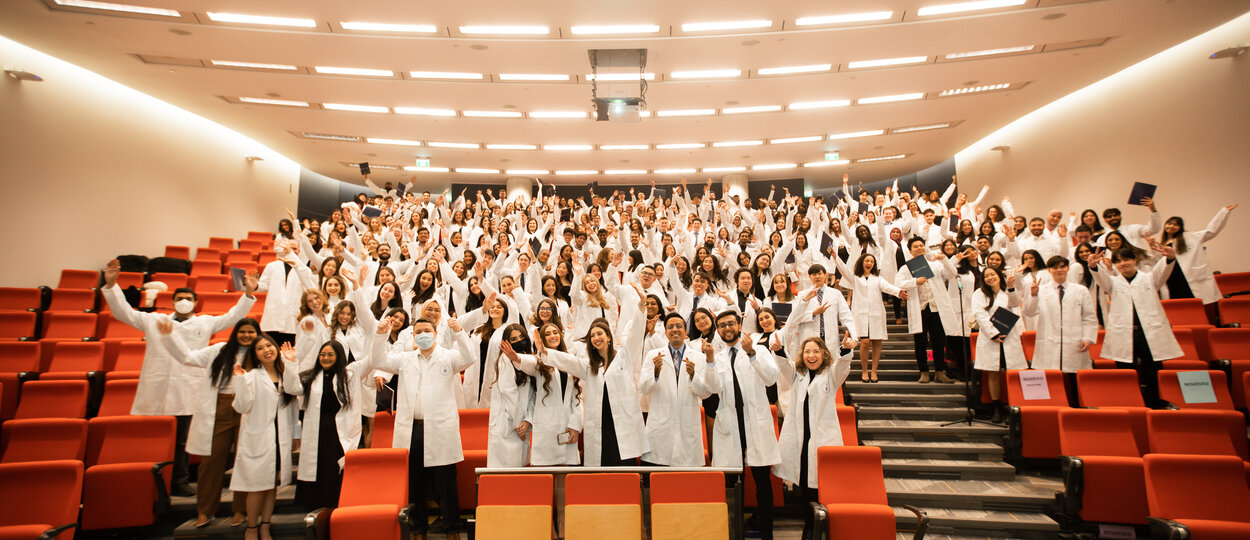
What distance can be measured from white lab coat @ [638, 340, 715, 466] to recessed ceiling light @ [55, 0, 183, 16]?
7.80 m

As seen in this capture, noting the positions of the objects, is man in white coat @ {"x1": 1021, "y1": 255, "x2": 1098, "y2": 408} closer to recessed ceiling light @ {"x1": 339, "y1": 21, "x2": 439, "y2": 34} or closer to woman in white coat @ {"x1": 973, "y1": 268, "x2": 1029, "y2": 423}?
woman in white coat @ {"x1": 973, "y1": 268, "x2": 1029, "y2": 423}

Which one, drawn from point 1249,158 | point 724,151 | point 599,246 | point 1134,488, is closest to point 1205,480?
point 1134,488

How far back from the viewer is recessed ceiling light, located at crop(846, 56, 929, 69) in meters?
8.77

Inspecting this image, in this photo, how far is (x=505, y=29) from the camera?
780 cm

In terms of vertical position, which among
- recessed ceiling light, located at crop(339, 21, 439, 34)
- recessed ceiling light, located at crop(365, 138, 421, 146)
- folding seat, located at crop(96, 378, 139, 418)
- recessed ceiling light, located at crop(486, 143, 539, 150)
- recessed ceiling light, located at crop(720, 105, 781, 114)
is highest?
recessed ceiling light, located at crop(486, 143, 539, 150)

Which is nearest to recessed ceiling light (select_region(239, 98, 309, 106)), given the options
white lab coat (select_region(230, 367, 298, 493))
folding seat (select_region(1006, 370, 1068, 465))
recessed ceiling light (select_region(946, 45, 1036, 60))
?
white lab coat (select_region(230, 367, 298, 493))

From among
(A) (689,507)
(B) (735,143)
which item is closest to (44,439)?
(A) (689,507)

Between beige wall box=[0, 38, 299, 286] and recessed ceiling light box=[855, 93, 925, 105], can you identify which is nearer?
beige wall box=[0, 38, 299, 286]

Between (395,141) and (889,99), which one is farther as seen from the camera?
(395,141)

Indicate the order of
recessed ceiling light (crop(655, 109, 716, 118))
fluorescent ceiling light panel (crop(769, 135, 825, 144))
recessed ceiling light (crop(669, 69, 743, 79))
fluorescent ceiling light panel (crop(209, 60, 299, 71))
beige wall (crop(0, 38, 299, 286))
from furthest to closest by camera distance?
fluorescent ceiling light panel (crop(769, 135, 825, 144)) < recessed ceiling light (crop(655, 109, 716, 118)) < recessed ceiling light (crop(669, 69, 743, 79)) < fluorescent ceiling light panel (crop(209, 60, 299, 71)) < beige wall (crop(0, 38, 299, 286))

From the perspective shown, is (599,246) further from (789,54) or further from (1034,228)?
(1034,228)

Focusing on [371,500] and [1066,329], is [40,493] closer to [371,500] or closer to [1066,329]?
[371,500]

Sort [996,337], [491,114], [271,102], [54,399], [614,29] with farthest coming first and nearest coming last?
[491,114]
[271,102]
[614,29]
[996,337]
[54,399]

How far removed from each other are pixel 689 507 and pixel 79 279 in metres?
10.6
